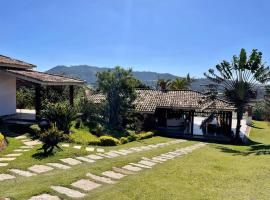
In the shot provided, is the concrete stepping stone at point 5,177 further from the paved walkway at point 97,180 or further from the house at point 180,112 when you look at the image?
the house at point 180,112

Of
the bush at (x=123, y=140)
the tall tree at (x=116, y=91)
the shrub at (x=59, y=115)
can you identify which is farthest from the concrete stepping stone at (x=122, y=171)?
the tall tree at (x=116, y=91)

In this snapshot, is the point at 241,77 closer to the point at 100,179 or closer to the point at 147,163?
the point at 147,163

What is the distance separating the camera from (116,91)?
20484 mm

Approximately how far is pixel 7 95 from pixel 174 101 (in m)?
14.3

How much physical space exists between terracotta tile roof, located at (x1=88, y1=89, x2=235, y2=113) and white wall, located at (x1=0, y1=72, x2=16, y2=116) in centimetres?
705

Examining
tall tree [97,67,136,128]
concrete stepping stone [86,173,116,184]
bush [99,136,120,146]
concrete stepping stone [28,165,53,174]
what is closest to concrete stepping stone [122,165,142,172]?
concrete stepping stone [86,173,116,184]

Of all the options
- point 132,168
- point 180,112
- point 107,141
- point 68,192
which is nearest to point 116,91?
point 107,141

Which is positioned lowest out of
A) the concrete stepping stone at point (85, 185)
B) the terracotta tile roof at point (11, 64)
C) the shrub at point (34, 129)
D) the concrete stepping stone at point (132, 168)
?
the concrete stepping stone at point (132, 168)

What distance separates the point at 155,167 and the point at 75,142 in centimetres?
512

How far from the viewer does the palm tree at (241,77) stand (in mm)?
20516

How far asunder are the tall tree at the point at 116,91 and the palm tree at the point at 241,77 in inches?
277

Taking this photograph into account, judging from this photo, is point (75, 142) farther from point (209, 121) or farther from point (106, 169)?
point (209, 121)

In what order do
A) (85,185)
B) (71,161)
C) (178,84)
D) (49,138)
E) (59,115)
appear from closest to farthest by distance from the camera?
(85,185), (71,161), (49,138), (59,115), (178,84)

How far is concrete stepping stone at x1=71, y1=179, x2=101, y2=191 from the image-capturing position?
665cm
